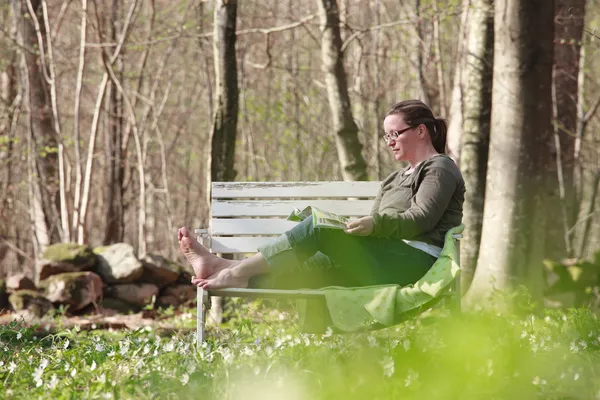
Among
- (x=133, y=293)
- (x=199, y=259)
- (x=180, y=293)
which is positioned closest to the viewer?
(x=199, y=259)

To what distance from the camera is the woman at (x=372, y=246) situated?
3359mm

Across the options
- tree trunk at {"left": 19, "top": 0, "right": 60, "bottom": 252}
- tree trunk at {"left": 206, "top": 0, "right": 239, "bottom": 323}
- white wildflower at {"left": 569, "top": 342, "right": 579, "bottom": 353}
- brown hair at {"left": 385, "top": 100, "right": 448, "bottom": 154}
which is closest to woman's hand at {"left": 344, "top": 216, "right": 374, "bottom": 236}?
brown hair at {"left": 385, "top": 100, "right": 448, "bottom": 154}

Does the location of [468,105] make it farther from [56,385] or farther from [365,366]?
[365,366]

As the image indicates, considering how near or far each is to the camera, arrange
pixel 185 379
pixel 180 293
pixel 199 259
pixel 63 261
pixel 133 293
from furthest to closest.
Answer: pixel 180 293, pixel 133 293, pixel 63 261, pixel 199 259, pixel 185 379

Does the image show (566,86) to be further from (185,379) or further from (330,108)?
(185,379)

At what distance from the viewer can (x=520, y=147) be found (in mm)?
5055

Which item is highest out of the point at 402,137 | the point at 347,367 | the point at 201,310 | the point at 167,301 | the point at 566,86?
the point at 566,86

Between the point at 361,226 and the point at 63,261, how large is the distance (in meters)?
4.61

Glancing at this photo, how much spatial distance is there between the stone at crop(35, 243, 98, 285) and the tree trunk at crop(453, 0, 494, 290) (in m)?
3.45

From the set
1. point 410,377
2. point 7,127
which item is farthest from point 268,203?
point 7,127

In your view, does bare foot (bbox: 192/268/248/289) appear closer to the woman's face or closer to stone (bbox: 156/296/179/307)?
the woman's face

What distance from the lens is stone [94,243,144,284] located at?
7.29m

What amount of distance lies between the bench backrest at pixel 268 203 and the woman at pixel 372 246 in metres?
0.66

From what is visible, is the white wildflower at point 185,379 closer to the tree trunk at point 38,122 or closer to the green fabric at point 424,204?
the green fabric at point 424,204
